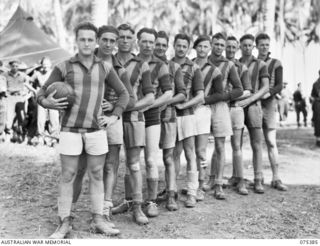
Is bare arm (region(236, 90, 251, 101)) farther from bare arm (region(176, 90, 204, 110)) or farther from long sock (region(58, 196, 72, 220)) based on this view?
long sock (region(58, 196, 72, 220))

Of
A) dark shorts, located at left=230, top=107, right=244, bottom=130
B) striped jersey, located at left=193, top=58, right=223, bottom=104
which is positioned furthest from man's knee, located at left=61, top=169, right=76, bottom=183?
dark shorts, located at left=230, top=107, right=244, bottom=130

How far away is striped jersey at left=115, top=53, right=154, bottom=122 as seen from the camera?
477cm

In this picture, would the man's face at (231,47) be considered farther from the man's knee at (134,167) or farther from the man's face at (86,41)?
the man's face at (86,41)

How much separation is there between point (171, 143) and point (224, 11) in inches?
1190

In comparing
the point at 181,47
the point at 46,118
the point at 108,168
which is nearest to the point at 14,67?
the point at 46,118

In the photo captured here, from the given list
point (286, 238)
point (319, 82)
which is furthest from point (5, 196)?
point (319, 82)

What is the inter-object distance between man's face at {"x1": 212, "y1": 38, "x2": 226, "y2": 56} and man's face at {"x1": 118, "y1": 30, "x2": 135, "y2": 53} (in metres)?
1.48

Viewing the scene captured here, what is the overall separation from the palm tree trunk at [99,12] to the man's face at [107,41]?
17.0ft

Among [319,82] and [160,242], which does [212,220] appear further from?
[319,82]

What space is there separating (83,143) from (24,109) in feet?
23.0

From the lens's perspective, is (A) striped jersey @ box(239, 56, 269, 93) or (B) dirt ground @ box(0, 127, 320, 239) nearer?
(B) dirt ground @ box(0, 127, 320, 239)

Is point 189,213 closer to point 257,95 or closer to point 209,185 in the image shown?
point 209,185

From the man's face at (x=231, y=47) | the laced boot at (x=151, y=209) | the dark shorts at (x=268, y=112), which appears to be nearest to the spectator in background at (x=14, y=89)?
the man's face at (x=231, y=47)

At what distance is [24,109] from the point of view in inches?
422
